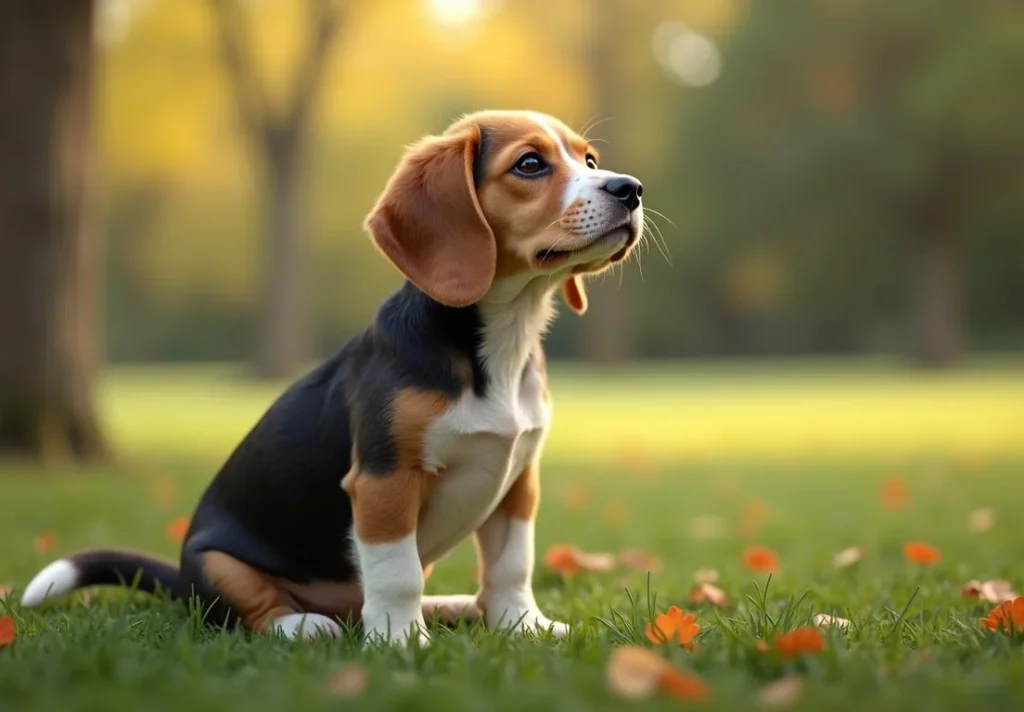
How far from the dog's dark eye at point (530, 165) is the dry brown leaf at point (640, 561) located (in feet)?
6.55

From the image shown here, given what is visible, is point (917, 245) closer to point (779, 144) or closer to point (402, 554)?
point (779, 144)

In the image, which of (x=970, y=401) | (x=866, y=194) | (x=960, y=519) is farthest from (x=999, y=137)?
(x=960, y=519)

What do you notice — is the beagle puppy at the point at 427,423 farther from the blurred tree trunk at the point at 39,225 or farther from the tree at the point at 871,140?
the tree at the point at 871,140

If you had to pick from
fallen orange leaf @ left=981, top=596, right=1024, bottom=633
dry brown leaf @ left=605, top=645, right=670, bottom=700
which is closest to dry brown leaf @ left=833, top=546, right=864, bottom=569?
fallen orange leaf @ left=981, top=596, right=1024, bottom=633

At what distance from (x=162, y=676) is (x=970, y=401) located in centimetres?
1568

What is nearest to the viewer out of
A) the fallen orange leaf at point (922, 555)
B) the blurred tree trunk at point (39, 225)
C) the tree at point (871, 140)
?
the fallen orange leaf at point (922, 555)

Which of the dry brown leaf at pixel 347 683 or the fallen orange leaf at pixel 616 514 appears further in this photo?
the fallen orange leaf at pixel 616 514

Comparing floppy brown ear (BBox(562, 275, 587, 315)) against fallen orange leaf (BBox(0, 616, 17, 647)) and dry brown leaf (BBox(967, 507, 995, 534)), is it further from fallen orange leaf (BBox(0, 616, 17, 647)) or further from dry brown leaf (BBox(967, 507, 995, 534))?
dry brown leaf (BBox(967, 507, 995, 534))

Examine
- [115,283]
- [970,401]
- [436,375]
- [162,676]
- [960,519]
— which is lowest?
[115,283]

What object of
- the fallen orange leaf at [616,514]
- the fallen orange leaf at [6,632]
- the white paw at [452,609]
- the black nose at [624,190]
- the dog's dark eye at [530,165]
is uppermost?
the dog's dark eye at [530,165]

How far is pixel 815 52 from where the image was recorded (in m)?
30.1

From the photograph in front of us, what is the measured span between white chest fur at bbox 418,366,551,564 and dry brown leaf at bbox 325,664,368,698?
2.66 ft

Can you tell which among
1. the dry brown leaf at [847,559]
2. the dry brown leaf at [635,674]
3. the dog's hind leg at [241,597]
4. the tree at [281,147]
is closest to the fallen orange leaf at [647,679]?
the dry brown leaf at [635,674]

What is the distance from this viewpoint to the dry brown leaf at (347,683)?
226 centimetres
